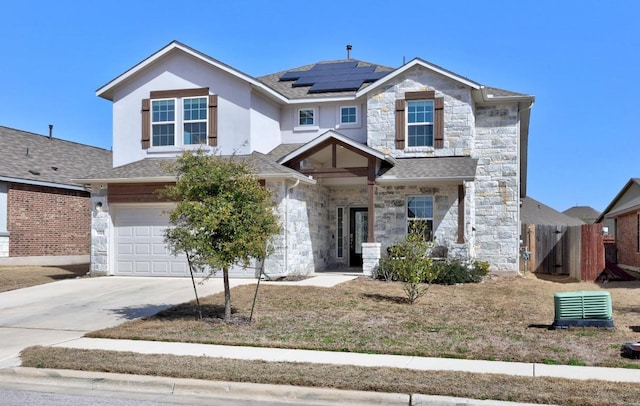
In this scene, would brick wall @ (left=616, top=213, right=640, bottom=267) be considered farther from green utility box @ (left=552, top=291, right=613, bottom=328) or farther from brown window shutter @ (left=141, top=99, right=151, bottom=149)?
brown window shutter @ (left=141, top=99, right=151, bottom=149)

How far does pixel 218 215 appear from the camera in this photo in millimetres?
10867

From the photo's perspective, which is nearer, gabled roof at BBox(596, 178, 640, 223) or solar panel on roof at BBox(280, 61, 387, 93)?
solar panel on roof at BBox(280, 61, 387, 93)

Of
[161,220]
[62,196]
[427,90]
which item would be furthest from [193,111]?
[62,196]

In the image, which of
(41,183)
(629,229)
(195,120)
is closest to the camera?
(195,120)

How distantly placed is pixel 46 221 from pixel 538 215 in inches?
1084

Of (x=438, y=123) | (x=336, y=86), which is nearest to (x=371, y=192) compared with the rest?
(x=438, y=123)

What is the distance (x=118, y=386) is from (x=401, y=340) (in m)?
4.37

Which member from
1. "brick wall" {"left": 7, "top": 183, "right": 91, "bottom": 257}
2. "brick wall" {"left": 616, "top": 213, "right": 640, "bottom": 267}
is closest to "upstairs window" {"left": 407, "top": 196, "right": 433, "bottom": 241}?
"brick wall" {"left": 616, "top": 213, "right": 640, "bottom": 267}

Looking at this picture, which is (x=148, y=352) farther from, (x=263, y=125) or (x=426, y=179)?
(x=263, y=125)

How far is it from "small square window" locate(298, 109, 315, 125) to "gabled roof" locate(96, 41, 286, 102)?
157 cm

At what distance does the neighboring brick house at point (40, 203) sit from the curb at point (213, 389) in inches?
661

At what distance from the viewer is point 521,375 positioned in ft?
24.9

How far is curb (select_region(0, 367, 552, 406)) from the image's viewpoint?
6.70m

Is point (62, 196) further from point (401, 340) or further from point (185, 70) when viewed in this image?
point (401, 340)
